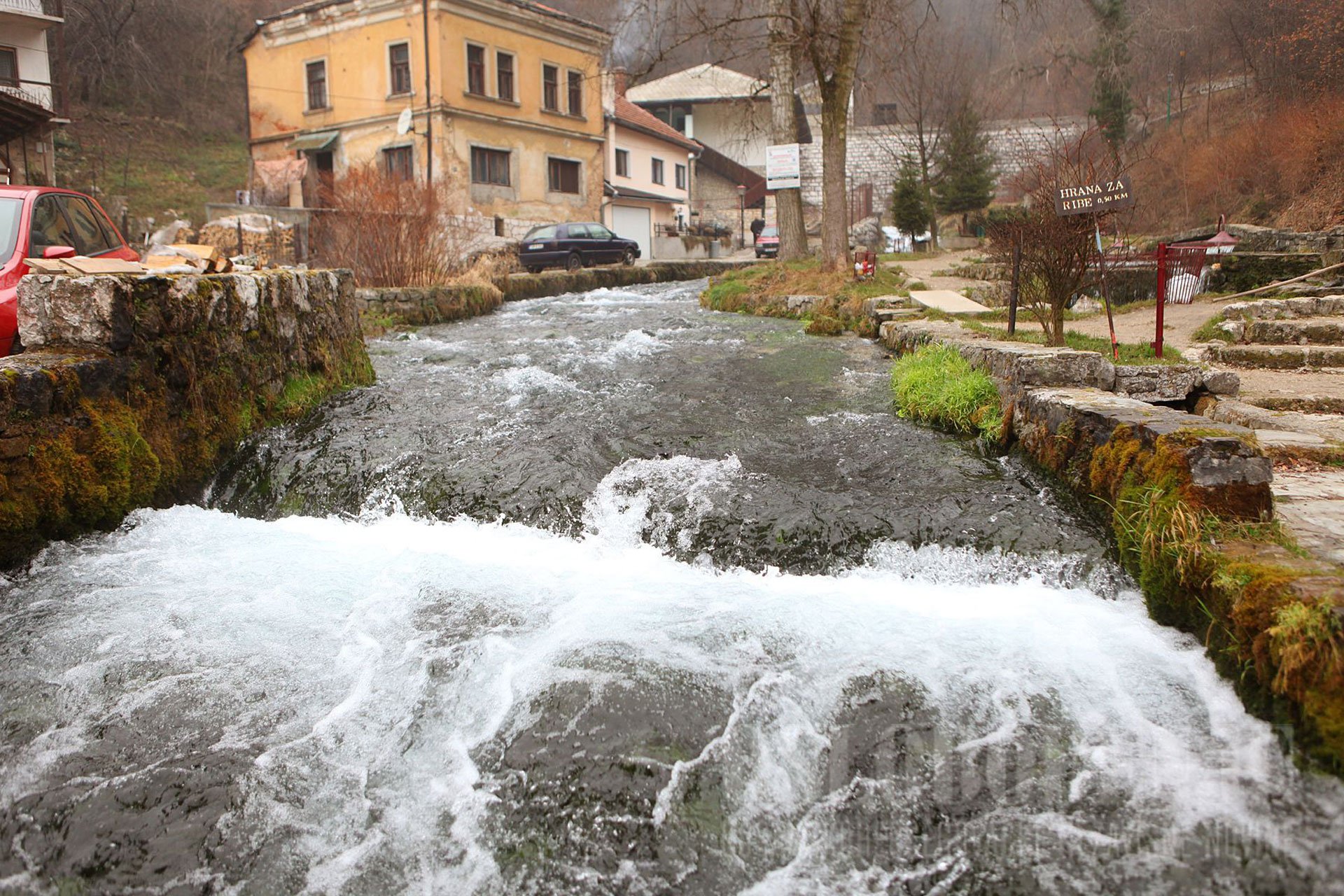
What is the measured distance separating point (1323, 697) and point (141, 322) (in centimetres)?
593

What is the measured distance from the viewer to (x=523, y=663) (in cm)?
348

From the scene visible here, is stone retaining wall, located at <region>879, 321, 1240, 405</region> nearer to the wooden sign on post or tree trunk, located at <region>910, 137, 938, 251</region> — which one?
the wooden sign on post

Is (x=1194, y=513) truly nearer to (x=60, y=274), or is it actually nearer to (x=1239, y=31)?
(x=60, y=274)

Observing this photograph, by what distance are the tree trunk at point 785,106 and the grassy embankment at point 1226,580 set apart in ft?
40.3

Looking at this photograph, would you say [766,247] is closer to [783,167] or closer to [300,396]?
[783,167]

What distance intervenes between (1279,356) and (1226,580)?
5990mm

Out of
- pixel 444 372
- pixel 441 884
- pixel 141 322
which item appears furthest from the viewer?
pixel 444 372

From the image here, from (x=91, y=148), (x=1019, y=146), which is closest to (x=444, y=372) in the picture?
(x=91, y=148)

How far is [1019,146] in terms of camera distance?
33.0 m

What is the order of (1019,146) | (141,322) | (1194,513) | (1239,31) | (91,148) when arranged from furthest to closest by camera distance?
(1019,146)
(91,148)
(1239,31)
(141,322)
(1194,513)

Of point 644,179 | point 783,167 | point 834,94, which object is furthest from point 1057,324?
point 644,179

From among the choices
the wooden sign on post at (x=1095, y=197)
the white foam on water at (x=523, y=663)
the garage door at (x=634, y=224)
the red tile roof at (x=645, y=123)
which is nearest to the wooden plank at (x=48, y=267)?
the white foam on water at (x=523, y=663)

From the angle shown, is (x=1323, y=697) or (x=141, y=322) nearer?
(x=1323, y=697)

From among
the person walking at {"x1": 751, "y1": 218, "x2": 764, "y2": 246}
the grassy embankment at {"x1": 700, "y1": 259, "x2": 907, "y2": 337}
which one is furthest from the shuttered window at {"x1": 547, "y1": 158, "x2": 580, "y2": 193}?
the grassy embankment at {"x1": 700, "y1": 259, "x2": 907, "y2": 337}
